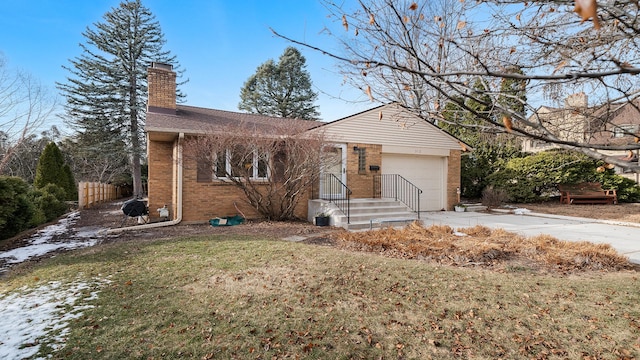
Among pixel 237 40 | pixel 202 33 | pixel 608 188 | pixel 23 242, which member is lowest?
pixel 23 242

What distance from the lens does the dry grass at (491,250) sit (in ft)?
16.7

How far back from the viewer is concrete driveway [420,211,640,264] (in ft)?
22.2

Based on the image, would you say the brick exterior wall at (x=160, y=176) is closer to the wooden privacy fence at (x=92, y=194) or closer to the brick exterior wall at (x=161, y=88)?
the brick exterior wall at (x=161, y=88)

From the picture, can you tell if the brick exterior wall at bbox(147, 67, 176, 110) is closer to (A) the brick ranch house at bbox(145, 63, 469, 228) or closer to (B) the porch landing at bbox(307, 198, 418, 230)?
(A) the brick ranch house at bbox(145, 63, 469, 228)

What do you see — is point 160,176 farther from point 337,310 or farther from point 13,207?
point 337,310

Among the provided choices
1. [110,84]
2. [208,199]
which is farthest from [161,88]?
[110,84]

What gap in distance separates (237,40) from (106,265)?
7.97 metres

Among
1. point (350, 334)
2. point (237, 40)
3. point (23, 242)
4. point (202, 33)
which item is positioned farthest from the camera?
point (202, 33)

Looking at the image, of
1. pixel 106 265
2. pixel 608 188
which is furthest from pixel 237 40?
pixel 608 188

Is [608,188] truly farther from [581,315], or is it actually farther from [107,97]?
[107,97]

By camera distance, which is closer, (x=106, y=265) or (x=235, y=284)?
(x=235, y=284)

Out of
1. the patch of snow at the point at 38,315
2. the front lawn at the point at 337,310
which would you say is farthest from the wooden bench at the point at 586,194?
the patch of snow at the point at 38,315

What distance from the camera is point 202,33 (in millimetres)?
11688

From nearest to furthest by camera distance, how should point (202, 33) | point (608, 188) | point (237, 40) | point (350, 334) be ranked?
point (350, 334) < point (237, 40) < point (202, 33) < point (608, 188)
